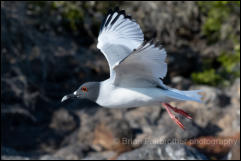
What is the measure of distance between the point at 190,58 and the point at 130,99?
6.05m

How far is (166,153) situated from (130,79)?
2641mm

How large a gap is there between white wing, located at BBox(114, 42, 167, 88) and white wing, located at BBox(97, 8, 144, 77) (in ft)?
1.13

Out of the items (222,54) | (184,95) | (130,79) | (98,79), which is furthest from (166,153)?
(222,54)

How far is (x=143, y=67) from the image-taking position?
11.4ft

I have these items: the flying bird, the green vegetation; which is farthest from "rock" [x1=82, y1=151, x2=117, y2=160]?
the flying bird

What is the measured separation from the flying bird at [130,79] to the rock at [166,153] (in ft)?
7.11

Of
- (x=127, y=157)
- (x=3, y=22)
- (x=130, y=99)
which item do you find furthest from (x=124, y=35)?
(x=3, y=22)

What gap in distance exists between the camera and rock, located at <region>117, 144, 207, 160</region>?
587 centimetres

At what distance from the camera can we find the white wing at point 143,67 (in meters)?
3.10

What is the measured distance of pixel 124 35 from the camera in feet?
13.8

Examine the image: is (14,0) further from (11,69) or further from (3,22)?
(11,69)

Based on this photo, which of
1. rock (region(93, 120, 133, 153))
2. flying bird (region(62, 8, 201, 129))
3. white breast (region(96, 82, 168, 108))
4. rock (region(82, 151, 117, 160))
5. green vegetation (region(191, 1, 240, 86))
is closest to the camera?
flying bird (region(62, 8, 201, 129))

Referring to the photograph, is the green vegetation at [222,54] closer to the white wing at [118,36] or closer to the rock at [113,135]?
the rock at [113,135]

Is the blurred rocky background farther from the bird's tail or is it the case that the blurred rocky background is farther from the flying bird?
the flying bird
